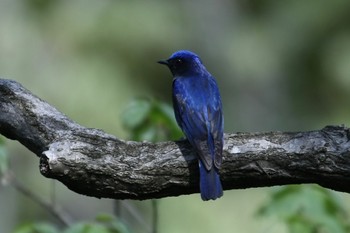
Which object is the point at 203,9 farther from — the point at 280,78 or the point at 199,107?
the point at 199,107

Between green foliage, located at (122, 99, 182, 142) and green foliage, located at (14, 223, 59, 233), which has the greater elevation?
green foliage, located at (122, 99, 182, 142)

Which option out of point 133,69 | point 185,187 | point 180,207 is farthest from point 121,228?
point 133,69

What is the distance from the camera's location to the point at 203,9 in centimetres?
1955

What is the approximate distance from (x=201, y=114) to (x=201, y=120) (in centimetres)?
7

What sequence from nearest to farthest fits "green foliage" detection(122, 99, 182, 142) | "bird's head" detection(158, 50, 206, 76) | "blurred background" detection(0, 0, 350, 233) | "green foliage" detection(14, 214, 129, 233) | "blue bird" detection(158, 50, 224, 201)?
"blue bird" detection(158, 50, 224, 201) → "green foliage" detection(14, 214, 129, 233) → "green foliage" detection(122, 99, 182, 142) → "bird's head" detection(158, 50, 206, 76) → "blurred background" detection(0, 0, 350, 233)

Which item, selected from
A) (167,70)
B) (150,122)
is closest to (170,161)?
(150,122)

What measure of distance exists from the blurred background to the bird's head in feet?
18.2

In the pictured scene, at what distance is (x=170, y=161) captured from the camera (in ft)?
13.4

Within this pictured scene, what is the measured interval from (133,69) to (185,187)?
11.4 metres

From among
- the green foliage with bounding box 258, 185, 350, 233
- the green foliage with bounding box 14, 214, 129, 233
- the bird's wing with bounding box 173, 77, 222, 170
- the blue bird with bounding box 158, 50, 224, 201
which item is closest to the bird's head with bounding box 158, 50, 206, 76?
the blue bird with bounding box 158, 50, 224, 201

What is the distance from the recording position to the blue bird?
404cm

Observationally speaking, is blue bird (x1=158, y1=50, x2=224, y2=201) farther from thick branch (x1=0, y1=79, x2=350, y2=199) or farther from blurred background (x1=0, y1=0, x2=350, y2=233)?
blurred background (x1=0, y1=0, x2=350, y2=233)

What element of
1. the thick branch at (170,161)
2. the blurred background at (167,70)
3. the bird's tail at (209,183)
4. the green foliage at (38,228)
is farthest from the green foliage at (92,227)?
the blurred background at (167,70)

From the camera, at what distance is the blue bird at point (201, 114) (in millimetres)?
4043
